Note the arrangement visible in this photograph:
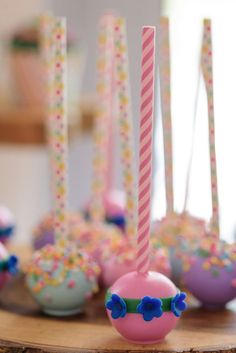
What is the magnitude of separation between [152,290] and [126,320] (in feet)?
0.14

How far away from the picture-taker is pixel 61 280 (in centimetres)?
93

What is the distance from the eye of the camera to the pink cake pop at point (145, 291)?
787mm

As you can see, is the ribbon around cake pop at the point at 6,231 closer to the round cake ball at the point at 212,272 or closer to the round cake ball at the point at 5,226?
the round cake ball at the point at 5,226

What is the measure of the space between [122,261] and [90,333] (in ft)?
0.53

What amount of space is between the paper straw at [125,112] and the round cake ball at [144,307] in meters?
0.23

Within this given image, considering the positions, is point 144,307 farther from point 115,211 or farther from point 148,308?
point 115,211

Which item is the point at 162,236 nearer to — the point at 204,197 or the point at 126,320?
the point at 126,320

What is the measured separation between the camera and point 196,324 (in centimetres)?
90

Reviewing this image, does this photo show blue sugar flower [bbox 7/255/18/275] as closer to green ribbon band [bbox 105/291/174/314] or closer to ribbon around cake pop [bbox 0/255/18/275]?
ribbon around cake pop [bbox 0/255/18/275]

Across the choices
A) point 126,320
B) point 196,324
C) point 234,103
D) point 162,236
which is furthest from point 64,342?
point 234,103

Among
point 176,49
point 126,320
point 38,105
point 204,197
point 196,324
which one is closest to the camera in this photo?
point 126,320

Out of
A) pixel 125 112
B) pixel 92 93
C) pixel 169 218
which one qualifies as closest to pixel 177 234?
pixel 169 218

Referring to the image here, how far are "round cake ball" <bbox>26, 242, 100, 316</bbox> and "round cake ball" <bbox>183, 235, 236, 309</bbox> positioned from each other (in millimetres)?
128

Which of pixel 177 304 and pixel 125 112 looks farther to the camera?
pixel 125 112
